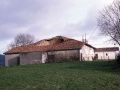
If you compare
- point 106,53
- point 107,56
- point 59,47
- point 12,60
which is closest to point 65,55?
point 59,47

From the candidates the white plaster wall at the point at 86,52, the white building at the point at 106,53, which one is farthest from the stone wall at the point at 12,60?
the white building at the point at 106,53

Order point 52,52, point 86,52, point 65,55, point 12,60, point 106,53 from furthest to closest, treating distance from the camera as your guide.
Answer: point 106,53, point 12,60, point 86,52, point 52,52, point 65,55

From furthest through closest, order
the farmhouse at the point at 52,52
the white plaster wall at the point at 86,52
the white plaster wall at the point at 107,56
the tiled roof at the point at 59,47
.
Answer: the white plaster wall at the point at 107,56
the white plaster wall at the point at 86,52
the tiled roof at the point at 59,47
the farmhouse at the point at 52,52

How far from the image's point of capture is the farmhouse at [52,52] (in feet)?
114

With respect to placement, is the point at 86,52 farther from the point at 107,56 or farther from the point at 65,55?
the point at 107,56

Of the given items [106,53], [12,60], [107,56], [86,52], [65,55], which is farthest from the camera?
[106,53]

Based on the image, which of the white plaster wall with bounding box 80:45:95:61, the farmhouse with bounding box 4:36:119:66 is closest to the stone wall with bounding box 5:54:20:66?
the farmhouse with bounding box 4:36:119:66

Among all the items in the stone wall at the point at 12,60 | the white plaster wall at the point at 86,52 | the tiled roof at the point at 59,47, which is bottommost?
the stone wall at the point at 12,60

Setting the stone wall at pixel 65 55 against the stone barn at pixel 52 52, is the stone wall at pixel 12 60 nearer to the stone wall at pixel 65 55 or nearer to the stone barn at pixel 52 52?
the stone barn at pixel 52 52

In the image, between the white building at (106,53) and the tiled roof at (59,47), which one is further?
the white building at (106,53)

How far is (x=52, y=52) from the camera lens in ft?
120

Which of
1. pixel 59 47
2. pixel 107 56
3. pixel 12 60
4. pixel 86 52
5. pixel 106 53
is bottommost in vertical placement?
pixel 12 60

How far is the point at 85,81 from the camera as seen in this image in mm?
11961

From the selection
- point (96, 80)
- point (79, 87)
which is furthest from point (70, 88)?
point (96, 80)
